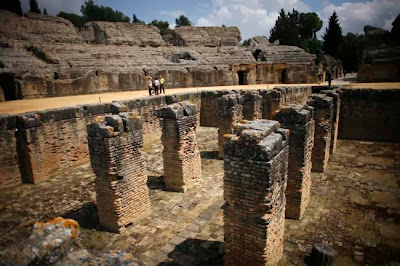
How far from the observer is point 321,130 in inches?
360

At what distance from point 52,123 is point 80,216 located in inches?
173

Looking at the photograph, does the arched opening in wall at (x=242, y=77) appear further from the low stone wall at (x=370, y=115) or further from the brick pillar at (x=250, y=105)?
the brick pillar at (x=250, y=105)

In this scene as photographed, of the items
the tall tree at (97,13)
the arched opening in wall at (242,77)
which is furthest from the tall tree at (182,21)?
the arched opening in wall at (242,77)

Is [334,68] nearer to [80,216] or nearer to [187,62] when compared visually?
[187,62]

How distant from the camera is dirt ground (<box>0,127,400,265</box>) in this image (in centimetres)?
538

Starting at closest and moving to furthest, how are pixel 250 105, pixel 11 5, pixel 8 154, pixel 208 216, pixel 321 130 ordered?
pixel 208 216
pixel 8 154
pixel 321 130
pixel 250 105
pixel 11 5

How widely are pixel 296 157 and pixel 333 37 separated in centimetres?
4817

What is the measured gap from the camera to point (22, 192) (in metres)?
8.36

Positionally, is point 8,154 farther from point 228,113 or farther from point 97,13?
point 97,13

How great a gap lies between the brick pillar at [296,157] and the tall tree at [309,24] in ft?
194

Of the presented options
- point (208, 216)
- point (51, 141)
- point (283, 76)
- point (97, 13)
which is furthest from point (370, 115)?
point (97, 13)

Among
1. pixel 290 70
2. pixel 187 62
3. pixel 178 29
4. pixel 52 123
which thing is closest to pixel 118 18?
pixel 178 29


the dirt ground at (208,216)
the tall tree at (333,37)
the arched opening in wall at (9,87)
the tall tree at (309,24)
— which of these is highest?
the tall tree at (309,24)

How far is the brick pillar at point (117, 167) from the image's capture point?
6215 mm
